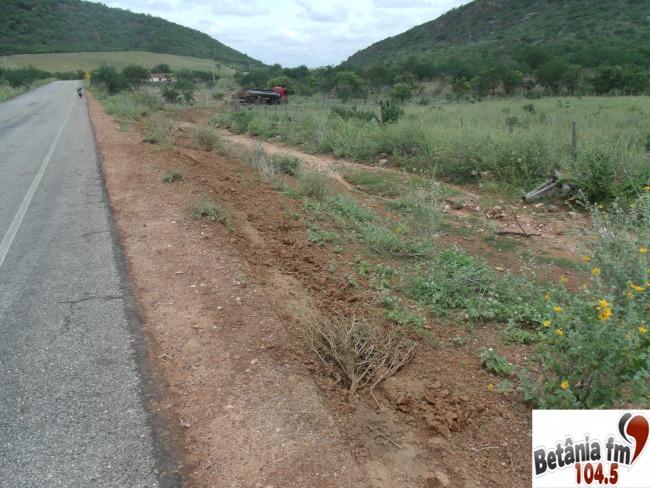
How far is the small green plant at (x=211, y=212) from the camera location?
6.93m

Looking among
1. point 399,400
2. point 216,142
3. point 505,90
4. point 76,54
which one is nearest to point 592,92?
point 505,90

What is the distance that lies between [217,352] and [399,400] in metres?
1.46

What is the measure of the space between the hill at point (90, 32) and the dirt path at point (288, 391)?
111 meters

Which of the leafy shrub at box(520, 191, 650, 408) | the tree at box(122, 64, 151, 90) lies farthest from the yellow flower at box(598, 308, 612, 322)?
the tree at box(122, 64, 151, 90)

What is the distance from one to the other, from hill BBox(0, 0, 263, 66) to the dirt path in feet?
363

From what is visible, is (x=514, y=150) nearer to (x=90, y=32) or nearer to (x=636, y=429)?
(x=636, y=429)

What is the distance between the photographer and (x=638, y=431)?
229 centimetres

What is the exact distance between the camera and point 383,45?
306 feet

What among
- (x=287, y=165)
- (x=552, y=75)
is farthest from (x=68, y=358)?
(x=552, y=75)

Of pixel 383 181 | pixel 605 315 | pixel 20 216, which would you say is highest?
pixel 605 315

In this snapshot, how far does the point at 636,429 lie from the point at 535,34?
2648 inches

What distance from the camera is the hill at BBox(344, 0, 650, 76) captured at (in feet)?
152

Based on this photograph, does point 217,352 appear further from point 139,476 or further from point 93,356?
point 139,476

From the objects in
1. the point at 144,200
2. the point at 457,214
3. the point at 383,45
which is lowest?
the point at 457,214
